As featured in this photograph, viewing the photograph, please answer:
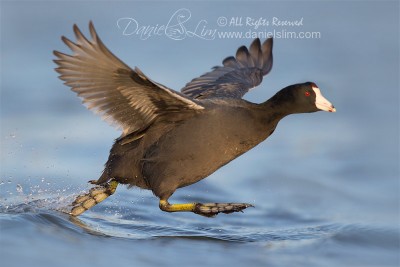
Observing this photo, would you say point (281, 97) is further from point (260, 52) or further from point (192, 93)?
point (260, 52)

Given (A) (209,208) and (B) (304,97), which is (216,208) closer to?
(A) (209,208)

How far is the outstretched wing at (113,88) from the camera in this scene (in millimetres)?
7684

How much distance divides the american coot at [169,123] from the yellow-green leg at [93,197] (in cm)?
35

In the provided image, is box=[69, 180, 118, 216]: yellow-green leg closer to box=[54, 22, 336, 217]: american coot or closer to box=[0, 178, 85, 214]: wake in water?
box=[0, 178, 85, 214]: wake in water

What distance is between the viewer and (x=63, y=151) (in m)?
10.7

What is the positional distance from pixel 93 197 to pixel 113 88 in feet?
4.56

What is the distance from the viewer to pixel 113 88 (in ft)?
26.2

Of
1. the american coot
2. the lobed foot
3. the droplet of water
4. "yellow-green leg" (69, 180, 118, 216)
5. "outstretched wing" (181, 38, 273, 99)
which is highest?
"outstretched wing" (181, 38, 273, 99)

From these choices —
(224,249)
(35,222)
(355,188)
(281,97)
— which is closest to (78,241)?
(35,222)

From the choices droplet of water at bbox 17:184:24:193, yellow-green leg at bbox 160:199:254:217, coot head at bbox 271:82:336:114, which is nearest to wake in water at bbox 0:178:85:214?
droplet of water at bbox 17:184:24:193

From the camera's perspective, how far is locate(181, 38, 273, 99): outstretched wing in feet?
30.9

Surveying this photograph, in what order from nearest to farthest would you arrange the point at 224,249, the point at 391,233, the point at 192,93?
the point at 224,249 < the point at 391,233 < the point at 192,93

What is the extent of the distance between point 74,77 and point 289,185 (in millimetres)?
3249

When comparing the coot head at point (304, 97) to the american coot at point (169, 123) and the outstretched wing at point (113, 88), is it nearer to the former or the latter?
the american coot at point (169, 123)
